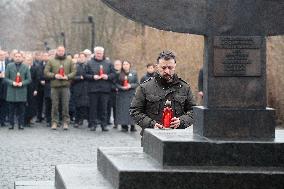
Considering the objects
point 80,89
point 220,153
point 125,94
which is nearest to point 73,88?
point 80,89

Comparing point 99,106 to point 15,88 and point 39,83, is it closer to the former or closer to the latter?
point 15,88

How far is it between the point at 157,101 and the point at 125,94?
13460 mm

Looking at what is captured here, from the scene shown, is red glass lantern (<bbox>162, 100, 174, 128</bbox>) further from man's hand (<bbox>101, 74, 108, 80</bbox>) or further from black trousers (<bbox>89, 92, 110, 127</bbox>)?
black trousers (<bbox>89, 92, 110, 127</bbox>)

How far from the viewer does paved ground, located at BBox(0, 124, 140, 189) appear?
1364cm

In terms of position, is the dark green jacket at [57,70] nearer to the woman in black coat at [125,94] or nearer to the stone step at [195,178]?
the woman in black coat at [125,94]

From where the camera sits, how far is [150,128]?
10078mm

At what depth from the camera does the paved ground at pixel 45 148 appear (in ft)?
44.8

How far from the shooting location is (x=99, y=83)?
23234mm

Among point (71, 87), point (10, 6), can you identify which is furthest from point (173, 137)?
point (10, 6)

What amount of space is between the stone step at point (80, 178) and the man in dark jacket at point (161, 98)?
0.83 meters

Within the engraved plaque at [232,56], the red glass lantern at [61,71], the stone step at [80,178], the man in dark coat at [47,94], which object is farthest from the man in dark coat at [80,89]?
the engraved plaque at [232,56]

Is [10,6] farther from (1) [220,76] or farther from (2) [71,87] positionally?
(1) [220,76]

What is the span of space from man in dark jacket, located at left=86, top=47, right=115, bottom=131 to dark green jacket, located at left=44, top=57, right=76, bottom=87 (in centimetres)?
44

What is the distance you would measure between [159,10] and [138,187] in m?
2.20
